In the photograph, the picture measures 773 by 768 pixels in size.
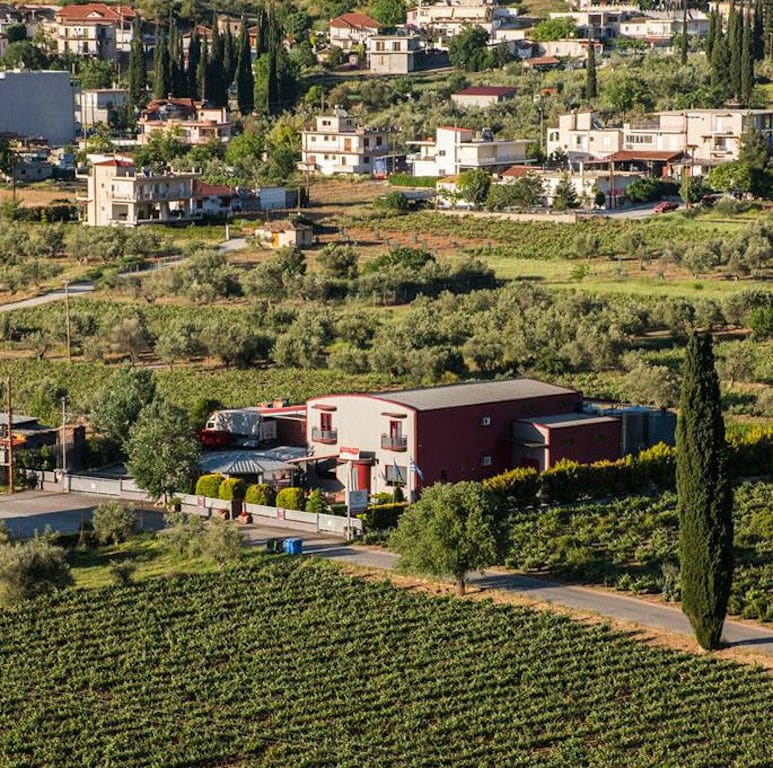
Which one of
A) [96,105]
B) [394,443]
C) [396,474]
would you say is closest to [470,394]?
[394,443]

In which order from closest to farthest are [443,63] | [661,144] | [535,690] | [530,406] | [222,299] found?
[535,690] < [530,406] < [222,299] < [661,144] < [443,63]

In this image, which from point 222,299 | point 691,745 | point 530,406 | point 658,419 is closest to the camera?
point 691,745

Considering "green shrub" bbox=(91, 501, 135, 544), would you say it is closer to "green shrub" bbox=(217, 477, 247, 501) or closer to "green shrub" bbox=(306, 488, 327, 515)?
"green shrub" bbox=(217, 477, 247, 501)

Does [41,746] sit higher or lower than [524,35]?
lower

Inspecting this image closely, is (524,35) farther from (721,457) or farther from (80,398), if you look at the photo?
(721,457)

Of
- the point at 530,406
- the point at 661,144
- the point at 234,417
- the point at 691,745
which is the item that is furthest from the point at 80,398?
the point at 661,144

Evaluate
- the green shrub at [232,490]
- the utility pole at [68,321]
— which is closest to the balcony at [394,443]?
the green shrub at [232,490]

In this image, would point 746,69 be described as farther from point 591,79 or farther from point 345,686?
point 345,686

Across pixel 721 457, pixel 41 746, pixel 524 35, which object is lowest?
pixel 41 746
